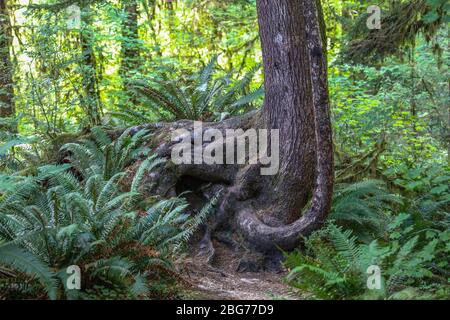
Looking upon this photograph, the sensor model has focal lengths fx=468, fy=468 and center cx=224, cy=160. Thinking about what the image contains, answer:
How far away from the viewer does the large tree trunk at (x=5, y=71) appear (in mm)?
9828

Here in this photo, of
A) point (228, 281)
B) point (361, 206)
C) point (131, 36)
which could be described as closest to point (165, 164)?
point (228, 281)

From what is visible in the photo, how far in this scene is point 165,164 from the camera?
6.77 m

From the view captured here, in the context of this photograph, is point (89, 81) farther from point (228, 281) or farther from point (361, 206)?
point (361, 206)

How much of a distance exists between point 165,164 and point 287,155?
1.93 metres

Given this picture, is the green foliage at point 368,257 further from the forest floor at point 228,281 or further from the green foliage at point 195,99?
the green foliage at point 195,99

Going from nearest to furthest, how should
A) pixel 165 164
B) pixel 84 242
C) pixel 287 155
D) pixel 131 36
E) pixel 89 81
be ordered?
pixel 84 242 → pixel 287 155 → pixel 165 164 → pixel 89 81 → pixel 131 36

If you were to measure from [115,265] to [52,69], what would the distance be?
6.89 meters

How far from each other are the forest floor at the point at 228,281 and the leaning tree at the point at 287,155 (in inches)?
13.6

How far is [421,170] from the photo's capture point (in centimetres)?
688

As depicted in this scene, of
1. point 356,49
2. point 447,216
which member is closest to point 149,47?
point 356,49

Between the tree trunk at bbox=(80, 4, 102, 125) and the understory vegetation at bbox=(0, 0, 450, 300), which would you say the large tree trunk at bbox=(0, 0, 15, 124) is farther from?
the tree trunk at bbox=(80, 4, 102, 125)

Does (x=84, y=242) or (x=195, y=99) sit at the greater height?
(x=195, y=99)

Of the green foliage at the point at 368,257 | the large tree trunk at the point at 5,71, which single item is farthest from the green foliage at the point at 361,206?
the large tree trunk at the point at 5,71

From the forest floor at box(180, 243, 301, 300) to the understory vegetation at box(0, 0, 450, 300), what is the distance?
0.20 m
